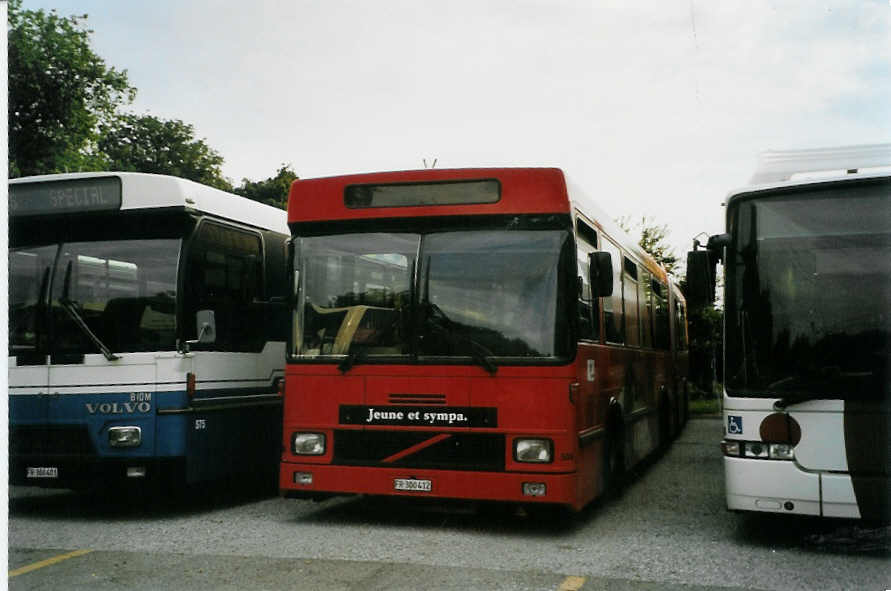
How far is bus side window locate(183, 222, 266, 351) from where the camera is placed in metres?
9.49

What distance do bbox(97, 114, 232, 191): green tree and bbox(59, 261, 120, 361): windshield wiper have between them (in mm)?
35433

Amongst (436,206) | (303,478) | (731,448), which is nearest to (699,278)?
(731,448)

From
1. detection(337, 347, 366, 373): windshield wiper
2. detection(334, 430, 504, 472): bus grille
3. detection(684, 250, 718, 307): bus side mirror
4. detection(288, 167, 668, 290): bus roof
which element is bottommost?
detection(334, 430, 504, 472): bus grille

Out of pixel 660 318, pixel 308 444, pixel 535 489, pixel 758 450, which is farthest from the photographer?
pixel 660 318

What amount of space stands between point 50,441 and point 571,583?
5.14 metres

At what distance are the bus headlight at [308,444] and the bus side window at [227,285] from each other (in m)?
1.42

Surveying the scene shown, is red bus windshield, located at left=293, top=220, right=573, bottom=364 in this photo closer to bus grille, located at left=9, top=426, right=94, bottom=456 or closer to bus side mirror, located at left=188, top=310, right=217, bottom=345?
bus side mirror, located at left=188, top=310, right=217, bottom=345

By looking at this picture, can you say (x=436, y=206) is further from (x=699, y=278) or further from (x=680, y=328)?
(x=680, y=328)

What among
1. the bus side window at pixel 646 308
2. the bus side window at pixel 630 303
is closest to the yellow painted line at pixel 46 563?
the bus side window at pixel 630 303

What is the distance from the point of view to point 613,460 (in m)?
10.0

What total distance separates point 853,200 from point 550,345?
8.55ft

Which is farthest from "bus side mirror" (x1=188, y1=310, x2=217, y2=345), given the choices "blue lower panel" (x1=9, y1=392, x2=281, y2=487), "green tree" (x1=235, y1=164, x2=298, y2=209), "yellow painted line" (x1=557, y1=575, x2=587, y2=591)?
"green tree" (x1=235, y1=164, x2=298, y2=209)

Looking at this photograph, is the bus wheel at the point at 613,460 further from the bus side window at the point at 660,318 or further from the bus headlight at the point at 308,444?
the bus side window at the point at 660,318

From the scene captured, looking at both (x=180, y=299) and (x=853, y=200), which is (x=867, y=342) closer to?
(x=853, y=200)
